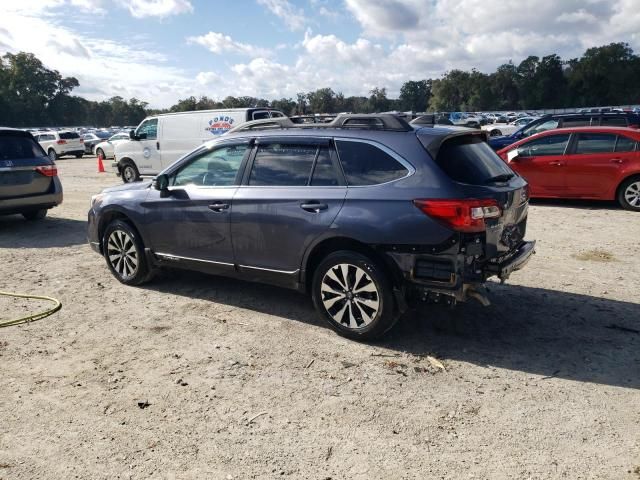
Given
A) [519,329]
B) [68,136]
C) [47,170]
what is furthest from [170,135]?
[68,136]

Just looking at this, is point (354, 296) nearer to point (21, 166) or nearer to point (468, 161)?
point (468, 161)

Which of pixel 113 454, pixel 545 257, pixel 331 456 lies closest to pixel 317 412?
pixel 331 456

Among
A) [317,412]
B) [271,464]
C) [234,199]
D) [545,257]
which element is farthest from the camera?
[545,257]

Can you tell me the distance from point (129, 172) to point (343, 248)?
13.3 metres

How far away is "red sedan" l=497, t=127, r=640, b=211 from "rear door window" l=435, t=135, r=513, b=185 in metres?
6.18

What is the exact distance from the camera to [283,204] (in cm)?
456

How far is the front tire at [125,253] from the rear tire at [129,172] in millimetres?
10356

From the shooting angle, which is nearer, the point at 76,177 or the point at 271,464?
the point at 271,464

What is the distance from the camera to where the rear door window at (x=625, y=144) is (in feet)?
32.0

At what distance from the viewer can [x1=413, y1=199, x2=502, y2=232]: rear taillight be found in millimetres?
3777

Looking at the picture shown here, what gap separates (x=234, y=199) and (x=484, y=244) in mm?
2303

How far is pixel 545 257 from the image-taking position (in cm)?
686

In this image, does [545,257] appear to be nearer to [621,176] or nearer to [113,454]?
[621,176]

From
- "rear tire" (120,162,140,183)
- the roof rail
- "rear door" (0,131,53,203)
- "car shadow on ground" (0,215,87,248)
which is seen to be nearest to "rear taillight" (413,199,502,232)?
the roof rail
